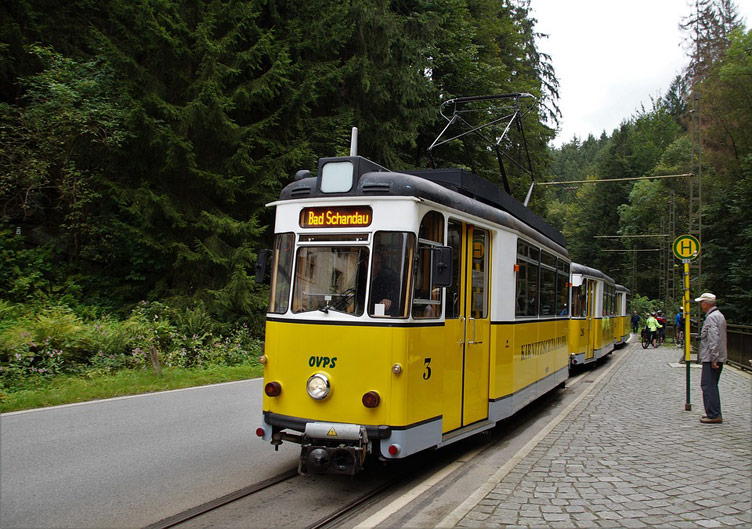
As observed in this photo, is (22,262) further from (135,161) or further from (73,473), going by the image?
(73,473)

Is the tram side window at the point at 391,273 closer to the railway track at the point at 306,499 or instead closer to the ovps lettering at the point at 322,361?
the ovps lettering at the point at 322,361

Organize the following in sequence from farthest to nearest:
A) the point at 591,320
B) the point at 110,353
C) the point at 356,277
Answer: the point at 591,320 → the point at 110,353 → the point at 356,277

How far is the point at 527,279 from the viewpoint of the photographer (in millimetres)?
9438

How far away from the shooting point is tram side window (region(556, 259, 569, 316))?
40.0 ft

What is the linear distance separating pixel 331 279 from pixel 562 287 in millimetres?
7884

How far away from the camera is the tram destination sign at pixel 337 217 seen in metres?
6.15

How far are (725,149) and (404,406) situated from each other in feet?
141

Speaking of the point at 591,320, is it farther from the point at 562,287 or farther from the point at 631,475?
the point at 631,475

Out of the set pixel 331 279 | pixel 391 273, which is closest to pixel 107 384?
pixel 331 279

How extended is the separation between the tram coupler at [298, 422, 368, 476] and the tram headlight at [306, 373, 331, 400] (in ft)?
0.88

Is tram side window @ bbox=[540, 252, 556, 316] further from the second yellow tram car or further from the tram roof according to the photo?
the second yellow tram car

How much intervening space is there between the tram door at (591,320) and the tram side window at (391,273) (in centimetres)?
1437

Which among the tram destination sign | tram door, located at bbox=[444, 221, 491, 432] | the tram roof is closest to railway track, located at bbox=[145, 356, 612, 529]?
tram door, located at bbox=[444, 221, 491, 432]

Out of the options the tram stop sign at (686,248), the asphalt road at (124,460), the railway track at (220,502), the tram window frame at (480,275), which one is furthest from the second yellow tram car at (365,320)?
the tram stop sign at (686,248)
